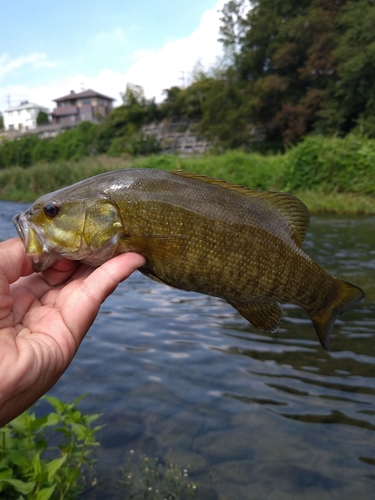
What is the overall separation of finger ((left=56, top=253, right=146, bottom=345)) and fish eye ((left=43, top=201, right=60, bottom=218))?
402 millimetres

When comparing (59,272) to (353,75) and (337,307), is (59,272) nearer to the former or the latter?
(337,307)

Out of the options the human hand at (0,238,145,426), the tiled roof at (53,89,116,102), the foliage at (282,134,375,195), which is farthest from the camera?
the tiled roof at (53,89,116,102)

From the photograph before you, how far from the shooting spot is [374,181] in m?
23.6

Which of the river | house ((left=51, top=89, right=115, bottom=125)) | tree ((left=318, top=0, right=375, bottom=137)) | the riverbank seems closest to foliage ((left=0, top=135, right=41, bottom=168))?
the riverbank

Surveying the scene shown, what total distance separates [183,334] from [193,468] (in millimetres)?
Answer: 3552

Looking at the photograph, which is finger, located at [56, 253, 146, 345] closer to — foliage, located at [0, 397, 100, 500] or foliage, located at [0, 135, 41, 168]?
foliage, located at [0, 397, 100, 500]

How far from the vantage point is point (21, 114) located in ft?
496

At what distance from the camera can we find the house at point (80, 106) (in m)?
113

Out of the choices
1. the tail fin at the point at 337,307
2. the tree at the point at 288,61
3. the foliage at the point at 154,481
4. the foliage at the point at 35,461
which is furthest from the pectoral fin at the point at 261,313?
the tree at the point at 288,61

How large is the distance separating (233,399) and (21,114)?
162 m

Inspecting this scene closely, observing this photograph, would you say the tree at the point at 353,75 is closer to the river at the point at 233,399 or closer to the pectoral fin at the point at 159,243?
the river at the point at 233,399

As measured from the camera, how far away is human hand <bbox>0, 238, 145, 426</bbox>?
7.56 feet

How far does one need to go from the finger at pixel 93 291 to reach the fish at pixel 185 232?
0.32ft

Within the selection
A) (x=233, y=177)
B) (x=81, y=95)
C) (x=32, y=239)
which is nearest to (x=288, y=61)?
(x=233, y=177)
